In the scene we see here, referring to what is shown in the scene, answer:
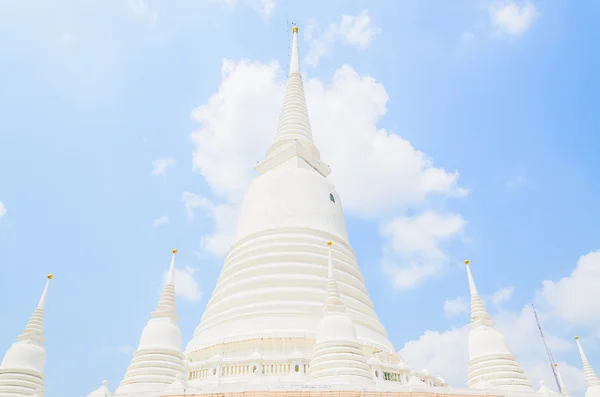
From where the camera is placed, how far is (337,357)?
15312 mm

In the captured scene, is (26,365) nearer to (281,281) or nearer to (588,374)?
(281,281)

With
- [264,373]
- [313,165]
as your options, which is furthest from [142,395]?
[313,165]

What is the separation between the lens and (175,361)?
17.5m

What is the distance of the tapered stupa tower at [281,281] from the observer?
18562 mm

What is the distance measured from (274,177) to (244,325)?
8.36m

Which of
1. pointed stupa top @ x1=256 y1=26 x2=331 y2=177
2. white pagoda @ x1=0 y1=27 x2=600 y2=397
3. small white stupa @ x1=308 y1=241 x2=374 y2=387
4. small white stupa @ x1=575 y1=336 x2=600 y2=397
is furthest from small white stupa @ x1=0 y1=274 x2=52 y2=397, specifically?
small white stupa @ x1=575 y1=336 x2=600 y2=397

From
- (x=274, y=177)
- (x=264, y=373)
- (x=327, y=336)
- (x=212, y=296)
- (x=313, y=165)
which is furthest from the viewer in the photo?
(x=313, y=165)

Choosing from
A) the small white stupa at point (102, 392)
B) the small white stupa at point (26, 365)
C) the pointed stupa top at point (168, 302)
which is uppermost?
the pointed stupa top at point (168, 302)

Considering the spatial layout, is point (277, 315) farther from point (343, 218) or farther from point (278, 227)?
point (343, 218)

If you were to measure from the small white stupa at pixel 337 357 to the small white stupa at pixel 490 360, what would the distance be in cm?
664

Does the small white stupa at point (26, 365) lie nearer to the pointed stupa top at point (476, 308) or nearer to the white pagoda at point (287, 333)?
the white pagoda at point (287, 333)

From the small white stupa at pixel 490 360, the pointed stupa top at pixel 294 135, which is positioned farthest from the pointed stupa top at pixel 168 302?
the small white stupa at pixel 490 360

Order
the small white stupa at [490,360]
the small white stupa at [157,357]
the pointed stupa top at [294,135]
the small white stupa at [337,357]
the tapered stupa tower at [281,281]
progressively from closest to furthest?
the small white stupa at [337,357] < the small white stupa at [157,357] < the tapered stupa tower at [281,281] < the small white stupa at [490,360] < the pointed stupa top at [294,135]

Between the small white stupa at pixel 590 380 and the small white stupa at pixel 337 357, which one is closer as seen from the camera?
the small white stupa at pixel 337 357
